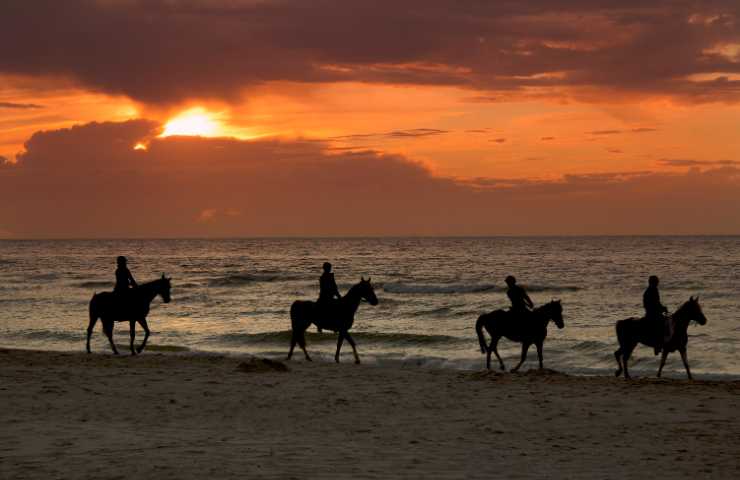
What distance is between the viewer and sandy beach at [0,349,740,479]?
9.57 meters

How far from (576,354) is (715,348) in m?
3.90

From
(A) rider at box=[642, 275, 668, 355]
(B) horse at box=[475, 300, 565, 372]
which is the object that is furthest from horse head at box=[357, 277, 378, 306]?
(A) rider at box=[642, 275, 668, 355]

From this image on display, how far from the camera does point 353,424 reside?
40.1ft

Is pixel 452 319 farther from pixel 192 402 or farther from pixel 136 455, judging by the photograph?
pixel 136 455

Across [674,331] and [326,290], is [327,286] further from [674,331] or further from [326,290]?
[674,331]

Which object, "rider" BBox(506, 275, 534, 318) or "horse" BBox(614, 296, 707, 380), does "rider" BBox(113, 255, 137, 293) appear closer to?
"rider" BBox(506, 275, 534, 318)

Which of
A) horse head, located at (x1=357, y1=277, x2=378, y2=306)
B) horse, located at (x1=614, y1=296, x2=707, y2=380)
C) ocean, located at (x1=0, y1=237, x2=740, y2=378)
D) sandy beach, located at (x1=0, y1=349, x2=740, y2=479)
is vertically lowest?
ocean, located at (x1=0, y1=237, x2=740, y2=378)

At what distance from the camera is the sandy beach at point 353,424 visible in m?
9.57

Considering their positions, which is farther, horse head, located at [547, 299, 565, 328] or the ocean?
the ocean

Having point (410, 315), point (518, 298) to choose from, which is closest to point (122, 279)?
point (518, 298)

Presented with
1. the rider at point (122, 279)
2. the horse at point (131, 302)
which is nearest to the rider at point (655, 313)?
the horse at point (131, 302)

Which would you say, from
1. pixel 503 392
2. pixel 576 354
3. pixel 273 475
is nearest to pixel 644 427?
pixel 503 392

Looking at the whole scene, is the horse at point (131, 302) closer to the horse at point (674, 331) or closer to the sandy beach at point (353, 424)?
the sandy beach at point (353, 424)

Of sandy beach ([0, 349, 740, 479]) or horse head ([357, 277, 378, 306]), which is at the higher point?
horse head ([357, 277, 378, 306])
